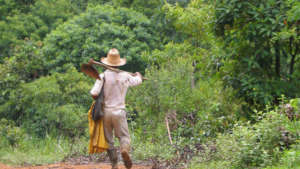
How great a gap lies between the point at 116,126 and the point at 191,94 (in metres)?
3.66

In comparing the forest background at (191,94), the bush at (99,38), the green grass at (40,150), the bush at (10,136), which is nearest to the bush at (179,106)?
the forest background at (191,94)

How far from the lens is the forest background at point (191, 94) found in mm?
7053

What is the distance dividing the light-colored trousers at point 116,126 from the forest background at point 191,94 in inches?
57.3

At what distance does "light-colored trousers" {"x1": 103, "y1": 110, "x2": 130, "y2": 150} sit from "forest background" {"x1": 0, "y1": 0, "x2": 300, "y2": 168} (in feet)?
4.78

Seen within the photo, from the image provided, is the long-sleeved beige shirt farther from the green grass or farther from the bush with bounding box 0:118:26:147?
the bush with bounding box 0:118:26:147

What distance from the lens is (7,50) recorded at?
2278cm

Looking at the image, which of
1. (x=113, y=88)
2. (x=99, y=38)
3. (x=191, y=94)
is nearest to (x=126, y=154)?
(x=113, y=88)

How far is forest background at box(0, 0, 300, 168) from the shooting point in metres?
7.05

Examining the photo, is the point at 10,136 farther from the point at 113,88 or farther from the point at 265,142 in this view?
the point at 265,142

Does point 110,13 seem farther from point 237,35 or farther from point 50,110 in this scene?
point 237,35

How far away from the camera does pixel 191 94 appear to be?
A: 10.8 metres

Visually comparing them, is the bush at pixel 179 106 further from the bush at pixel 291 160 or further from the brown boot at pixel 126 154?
the bush at pixel 291 160

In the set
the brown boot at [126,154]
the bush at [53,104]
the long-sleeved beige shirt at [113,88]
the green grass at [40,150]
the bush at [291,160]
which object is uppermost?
the long-sleeved beige shirt at [113,88]

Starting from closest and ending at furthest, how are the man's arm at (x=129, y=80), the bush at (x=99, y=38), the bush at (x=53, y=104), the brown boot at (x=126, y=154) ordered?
the brown boot at (x=126, y=154) → the man's arm at (x=129, y=80) → the bush at (x=53, y=104) → the bush at (x=99, y=38)
